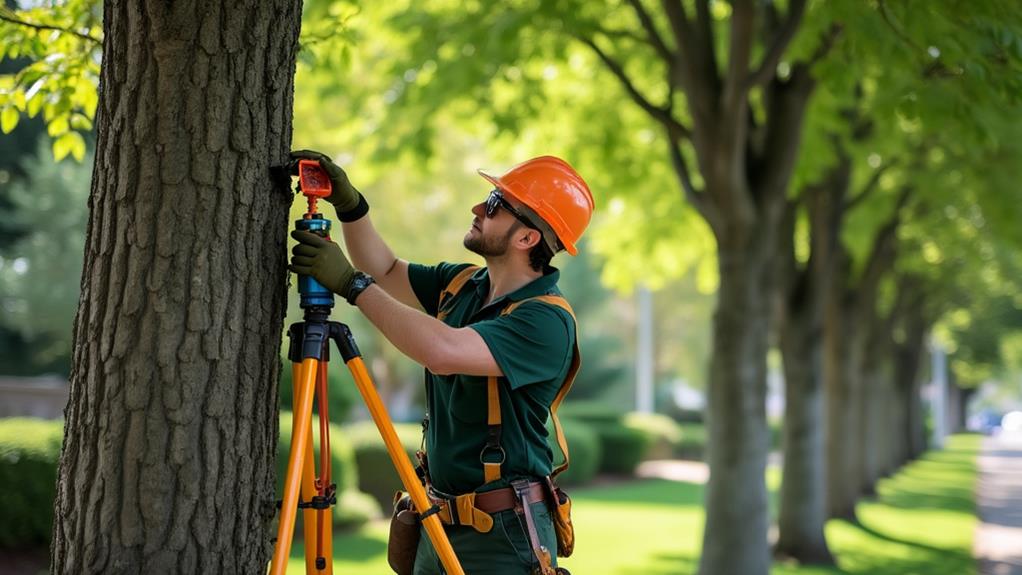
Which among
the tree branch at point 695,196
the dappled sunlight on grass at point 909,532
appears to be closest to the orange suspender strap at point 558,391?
the tree branch at point 695,196

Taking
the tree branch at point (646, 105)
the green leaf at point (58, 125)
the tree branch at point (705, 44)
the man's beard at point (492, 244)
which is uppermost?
the tree branch at point (705, 44)

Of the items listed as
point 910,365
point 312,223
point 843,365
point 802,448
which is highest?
point 910,365

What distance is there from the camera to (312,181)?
3.55m

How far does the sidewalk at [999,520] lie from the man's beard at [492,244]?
39.1ft

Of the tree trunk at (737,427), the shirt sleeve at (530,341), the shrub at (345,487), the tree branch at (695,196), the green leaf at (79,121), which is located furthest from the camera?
the shrub at (345,487)

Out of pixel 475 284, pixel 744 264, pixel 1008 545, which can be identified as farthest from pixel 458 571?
pixel 1008 545

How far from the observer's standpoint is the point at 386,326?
3600 mm

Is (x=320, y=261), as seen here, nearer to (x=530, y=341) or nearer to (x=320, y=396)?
(x=320, y=396)

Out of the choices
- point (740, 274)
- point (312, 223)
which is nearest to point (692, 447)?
point (740, 274)

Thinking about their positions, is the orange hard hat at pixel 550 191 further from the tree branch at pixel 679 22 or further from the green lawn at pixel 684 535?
the green lawn at pixel 684 535

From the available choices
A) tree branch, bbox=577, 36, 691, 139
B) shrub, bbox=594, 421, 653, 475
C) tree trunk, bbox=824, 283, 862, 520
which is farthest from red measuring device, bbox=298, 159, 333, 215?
shrub, bbox=594, 421, 653, 475

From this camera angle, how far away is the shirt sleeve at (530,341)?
3723mm

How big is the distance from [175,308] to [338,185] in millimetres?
724

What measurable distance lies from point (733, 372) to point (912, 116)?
4633 millimetres
